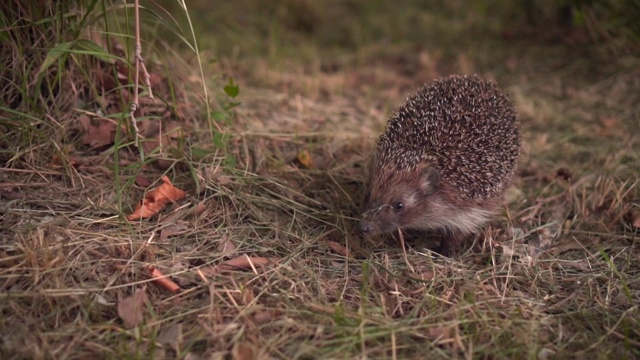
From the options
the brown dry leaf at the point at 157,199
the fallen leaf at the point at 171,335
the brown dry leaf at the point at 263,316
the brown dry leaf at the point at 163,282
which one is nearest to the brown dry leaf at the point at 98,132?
the brown dry leaf at the point at 157,199

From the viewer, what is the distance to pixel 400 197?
15.4 feet

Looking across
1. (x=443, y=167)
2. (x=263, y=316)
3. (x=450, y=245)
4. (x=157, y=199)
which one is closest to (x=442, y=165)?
(x=443, y=167)

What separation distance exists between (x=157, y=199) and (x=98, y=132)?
91cm

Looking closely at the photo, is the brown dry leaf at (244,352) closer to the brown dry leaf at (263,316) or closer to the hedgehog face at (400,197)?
the brown dry leaf at (263,316)

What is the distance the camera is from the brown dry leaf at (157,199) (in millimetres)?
4297

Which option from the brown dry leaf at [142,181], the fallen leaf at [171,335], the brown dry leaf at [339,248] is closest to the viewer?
the fallen leaf at [171,335]

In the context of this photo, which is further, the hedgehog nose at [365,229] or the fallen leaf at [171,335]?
the hedgehog nose at [365,229]

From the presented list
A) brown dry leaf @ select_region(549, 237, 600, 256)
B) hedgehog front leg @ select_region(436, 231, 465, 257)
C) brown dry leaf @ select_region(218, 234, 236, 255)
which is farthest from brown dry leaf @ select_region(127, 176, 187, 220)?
brown dry leaf @ select_region(549, 237, 600, 256)

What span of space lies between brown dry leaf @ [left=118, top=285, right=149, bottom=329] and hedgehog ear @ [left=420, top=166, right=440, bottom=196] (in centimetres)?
230

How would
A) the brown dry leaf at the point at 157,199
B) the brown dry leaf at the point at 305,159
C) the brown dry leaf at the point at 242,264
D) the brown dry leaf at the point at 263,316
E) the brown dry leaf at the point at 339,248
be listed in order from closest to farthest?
the brown dry leaf at the point at 263,316 < the brown dry leaf at the point at 242,264 < the brown dry leaf at the point at 157,199 < the brown dry leaf at the point at 339,248 < the brown dry leaf at the point at 305,159

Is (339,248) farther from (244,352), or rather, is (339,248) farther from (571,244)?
(571,244)

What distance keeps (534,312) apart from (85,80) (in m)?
3.95

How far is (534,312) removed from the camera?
383 centimetres

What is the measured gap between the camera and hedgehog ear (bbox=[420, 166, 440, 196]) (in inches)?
185
